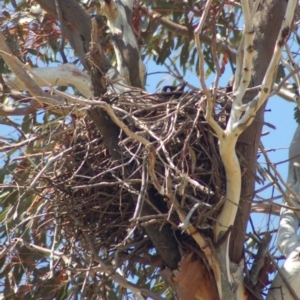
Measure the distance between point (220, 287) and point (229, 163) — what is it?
54 centimetres

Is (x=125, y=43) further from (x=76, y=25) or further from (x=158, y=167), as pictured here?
(x=158, y=167)

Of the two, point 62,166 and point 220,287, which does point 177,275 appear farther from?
point 62,166

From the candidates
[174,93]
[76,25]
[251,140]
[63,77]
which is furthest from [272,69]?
[76,25]

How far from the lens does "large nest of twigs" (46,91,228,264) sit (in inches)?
120

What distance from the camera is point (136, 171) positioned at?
312 cm

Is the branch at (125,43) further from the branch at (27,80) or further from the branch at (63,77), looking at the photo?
the branch at (27,80)

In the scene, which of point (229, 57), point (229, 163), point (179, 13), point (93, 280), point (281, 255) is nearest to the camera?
point (229, 163)

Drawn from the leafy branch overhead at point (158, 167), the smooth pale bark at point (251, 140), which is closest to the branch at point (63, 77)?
the leafy branch overhead at point (158, 167)

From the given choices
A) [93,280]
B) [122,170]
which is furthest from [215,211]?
[93,280]

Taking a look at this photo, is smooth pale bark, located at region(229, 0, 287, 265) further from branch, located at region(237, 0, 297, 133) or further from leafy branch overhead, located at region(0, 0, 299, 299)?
branch, located at region(237, 0, 297, 133)

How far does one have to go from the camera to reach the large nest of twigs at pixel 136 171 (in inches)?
120

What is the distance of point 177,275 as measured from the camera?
3230mm

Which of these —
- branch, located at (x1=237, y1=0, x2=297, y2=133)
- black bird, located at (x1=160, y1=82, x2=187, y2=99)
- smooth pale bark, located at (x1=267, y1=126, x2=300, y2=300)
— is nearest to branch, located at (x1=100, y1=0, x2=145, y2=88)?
black bird, located at (x1=160, y1=82, x2=187, y2=99)

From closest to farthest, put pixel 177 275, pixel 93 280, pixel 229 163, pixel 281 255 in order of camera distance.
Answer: pixel 229 163, pixel 177 275, pixel 281 255, pixel 93 280
